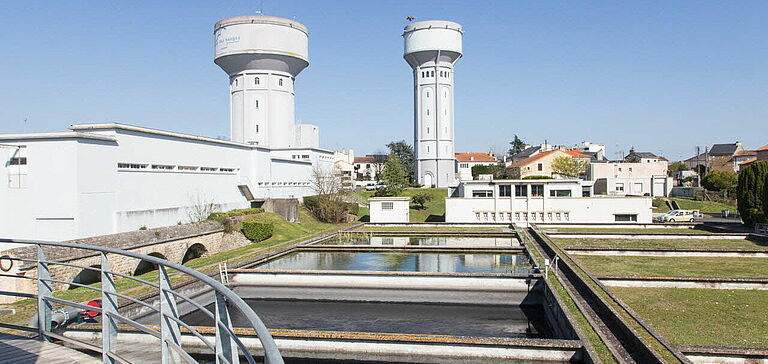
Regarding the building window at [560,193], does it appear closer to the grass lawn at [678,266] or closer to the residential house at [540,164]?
the grass lawn at [678,266]

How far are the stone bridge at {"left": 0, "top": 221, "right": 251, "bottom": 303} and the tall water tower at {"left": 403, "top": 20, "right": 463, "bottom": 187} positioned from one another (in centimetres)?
3572

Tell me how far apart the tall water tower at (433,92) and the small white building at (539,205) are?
878 inches

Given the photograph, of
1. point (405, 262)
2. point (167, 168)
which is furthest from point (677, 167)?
point (167, 168)

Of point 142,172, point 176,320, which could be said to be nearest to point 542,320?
point 176,320

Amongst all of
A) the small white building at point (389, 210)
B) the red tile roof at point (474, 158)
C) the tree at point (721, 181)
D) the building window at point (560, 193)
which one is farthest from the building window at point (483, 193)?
the red tile roof at point (474, 158)

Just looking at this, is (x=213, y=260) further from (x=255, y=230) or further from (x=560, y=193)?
(x=560, y=193)

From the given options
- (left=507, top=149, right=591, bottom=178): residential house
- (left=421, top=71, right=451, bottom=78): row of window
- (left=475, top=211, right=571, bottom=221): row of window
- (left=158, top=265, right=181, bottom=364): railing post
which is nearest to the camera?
(left=158, top=265, right=181, bottom=364): railing post

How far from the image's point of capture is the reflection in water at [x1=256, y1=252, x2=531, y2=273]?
20344 mm

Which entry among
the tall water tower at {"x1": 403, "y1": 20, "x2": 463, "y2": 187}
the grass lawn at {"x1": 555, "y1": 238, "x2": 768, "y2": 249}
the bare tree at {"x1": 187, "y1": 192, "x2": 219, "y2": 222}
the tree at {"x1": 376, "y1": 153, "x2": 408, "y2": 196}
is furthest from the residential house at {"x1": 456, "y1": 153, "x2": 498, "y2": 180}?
the bare tree at {"x1": 187, "y1": 192, "x2": 219, "y2": 222}

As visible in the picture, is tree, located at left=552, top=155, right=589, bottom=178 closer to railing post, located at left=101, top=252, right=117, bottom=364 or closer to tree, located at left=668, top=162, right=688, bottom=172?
tree, located at left=668, top=162, right=688, bottom=172

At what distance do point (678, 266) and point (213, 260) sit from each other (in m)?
17.8

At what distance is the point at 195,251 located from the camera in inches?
1031

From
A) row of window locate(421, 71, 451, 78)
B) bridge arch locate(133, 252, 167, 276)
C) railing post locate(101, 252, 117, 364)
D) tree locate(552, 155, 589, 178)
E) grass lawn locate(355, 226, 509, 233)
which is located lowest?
bridge arch locate(133, 252, 167, 276)

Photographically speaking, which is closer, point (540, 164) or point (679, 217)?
point (679, 217)
